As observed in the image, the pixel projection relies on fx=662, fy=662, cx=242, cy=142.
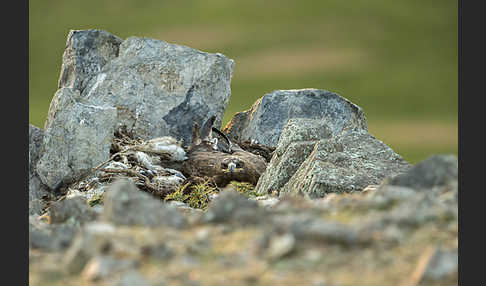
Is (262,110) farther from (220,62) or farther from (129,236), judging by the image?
(129,236)

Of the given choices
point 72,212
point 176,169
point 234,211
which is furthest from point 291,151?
point 234,211

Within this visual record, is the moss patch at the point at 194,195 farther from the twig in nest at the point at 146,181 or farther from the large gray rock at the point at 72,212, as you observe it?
the large gray rock at the point at 72,212

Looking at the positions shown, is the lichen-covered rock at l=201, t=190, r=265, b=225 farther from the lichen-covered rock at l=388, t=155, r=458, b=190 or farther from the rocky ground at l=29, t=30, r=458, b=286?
the lichen-covered rock at l=388, t=155, r=458, b=190

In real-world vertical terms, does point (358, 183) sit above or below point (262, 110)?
below

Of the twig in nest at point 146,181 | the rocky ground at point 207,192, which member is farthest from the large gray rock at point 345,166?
the twig in nest at point 146,181

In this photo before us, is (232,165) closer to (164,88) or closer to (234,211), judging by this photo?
(164,88)

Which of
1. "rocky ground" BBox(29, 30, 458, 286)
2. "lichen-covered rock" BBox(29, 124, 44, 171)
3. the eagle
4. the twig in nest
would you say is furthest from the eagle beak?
"lichen-covered rock" BBox(29, 124, 44, 171)

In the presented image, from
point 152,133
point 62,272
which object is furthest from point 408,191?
point 152,133
